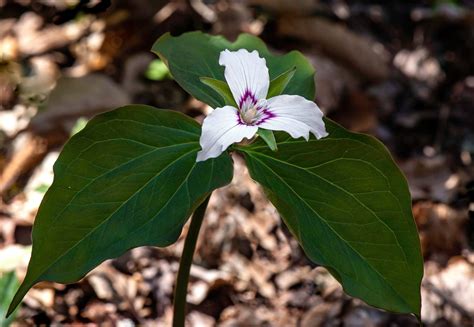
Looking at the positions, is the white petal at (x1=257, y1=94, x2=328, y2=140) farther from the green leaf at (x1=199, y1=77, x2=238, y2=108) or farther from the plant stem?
the plant stem

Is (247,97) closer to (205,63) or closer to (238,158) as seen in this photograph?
(205,63)

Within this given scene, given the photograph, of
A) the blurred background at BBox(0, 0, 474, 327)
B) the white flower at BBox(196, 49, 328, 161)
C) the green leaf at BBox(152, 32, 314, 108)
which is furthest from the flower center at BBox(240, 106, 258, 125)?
the blurred background at BBox(0, 0, 474, 327)

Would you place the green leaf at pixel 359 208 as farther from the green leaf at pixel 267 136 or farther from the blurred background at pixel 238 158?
the blurred background at pixel 238 158

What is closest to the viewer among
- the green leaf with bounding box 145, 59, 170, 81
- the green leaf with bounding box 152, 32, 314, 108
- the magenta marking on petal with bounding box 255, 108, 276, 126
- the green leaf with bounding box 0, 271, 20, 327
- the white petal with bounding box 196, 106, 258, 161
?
the white petal with bounding box 196, 106, 258, 161

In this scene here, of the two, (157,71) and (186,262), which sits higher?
(186,262)

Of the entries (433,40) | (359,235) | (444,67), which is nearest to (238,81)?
(359,235)

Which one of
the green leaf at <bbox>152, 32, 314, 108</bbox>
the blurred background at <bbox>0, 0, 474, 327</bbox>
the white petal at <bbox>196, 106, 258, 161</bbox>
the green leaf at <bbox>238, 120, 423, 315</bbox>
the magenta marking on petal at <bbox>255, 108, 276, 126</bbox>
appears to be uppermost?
the white petal at <bbox>196, 106, 258, 161</bbox>

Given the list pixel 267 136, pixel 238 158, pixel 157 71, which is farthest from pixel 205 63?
pixel 157 71
